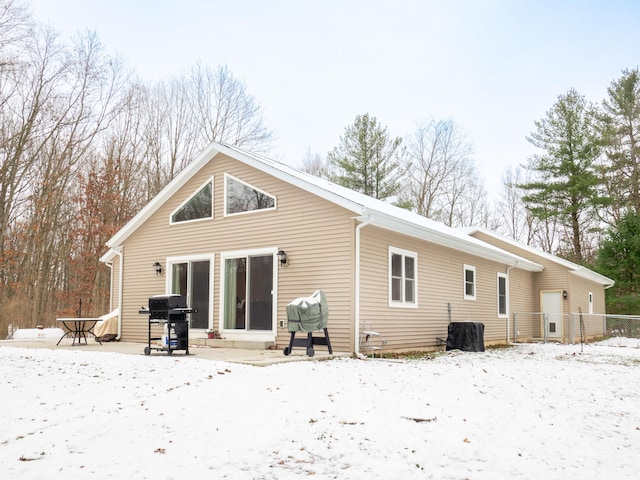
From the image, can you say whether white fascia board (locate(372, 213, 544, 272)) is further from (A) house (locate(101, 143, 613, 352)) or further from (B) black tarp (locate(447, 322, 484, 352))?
(B) black tarp (locate(447, 322, 484, 352))

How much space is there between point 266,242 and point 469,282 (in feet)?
Result: 20.3

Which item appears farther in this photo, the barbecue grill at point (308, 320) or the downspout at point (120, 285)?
the downspout at point (120, 285)

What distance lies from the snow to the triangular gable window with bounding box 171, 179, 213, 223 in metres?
4.70

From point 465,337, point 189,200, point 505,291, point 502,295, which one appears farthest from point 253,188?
point 505,291

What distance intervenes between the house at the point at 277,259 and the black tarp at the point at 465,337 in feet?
1.13

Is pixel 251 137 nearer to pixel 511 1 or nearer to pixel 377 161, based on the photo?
pixel 377 161

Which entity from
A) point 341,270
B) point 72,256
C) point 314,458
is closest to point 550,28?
point 341,270

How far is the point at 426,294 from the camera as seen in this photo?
1239 centimetres

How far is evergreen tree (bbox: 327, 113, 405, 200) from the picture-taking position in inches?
1127

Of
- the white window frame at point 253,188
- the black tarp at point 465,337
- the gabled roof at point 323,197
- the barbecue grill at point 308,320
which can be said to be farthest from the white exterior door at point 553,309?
the barbecue grill at point 308,320

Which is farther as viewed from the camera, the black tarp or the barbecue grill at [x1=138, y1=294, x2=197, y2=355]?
the black tarp

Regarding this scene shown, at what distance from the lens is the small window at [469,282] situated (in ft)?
47.2

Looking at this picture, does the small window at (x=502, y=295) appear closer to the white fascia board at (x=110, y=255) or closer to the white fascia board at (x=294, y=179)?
the white fascia board at (x=294, y=179)

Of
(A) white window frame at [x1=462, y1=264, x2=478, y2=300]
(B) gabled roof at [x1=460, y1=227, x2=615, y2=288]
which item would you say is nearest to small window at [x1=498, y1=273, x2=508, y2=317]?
(A) white window frame at [x1=462, y1=264, x2=478, y2=300]
